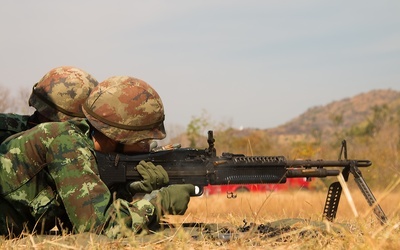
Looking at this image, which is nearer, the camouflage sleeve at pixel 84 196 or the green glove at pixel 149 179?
the camouflage sleeve at pixel 84 196

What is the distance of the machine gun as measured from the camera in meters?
5.50

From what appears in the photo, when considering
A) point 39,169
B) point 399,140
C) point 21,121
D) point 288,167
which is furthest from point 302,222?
point 399,140

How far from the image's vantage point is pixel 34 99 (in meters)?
7.25

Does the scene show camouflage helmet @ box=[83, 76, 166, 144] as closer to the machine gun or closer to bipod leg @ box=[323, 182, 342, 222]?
the machine gun

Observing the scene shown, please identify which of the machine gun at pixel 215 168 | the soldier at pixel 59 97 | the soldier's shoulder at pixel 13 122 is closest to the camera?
the machine gun at pixel 215 168

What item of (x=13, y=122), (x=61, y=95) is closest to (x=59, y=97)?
(x=61, y=95)

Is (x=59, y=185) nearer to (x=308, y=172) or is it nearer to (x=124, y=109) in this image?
(x=124, y=109)

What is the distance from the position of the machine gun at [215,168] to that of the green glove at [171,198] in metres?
0.49

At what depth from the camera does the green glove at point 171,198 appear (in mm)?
5020

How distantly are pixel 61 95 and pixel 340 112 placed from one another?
8895 centimetres

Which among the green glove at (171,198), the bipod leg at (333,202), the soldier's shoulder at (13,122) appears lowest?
the bipod leg at (333,202)

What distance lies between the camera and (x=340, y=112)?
93562 millimetres

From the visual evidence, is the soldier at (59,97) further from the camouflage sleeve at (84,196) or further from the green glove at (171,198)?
the green glove at (171,198)

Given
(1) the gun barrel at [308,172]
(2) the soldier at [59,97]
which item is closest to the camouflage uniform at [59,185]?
(2) the soldier at [59,97]
